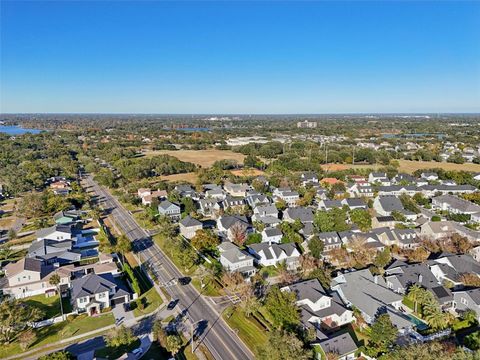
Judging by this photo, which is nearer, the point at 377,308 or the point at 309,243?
the point at 377,308

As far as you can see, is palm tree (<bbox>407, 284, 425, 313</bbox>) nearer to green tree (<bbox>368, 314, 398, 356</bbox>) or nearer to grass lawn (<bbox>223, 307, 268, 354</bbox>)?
green tree (<bbox>368, 314, 398, 356</bbox>)

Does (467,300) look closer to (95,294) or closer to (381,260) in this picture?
(381,260)

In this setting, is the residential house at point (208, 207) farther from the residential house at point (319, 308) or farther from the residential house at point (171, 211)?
the residential house at point (319, 308)

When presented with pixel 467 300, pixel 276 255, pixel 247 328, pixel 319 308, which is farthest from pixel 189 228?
pixel 467 300

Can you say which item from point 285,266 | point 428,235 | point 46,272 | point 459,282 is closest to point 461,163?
point 428,235

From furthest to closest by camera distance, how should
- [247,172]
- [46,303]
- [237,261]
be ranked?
[247,172], [237,261], [46,303]

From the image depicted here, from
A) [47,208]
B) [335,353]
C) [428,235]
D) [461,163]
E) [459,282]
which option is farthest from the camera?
[461,163]

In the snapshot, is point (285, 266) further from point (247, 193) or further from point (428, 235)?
point (247, 193)
